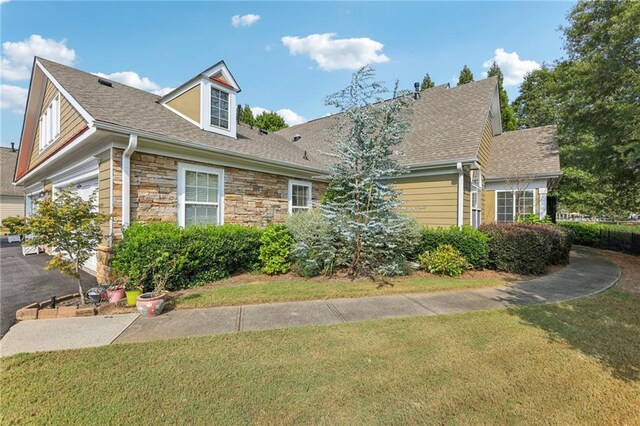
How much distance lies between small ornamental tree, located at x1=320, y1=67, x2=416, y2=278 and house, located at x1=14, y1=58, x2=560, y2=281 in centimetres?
104

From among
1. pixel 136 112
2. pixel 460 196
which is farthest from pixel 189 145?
pixel 460 196

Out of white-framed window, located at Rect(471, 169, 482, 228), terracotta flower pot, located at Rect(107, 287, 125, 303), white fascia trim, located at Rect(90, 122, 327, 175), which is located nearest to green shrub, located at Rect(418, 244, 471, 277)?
white-framed window, located at Rect(471, 169, 482, 228)

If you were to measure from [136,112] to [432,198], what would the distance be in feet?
30.9

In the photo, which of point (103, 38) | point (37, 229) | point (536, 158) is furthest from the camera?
point (536, 158)

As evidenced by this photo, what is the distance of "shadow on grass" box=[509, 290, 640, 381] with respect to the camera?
3313 mm

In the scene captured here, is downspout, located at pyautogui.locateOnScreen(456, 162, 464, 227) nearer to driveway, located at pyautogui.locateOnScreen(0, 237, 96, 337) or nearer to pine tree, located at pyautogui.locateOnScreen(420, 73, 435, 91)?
driveway, located at pyautogui.locateOnScreen(0, 237, 96, 337)

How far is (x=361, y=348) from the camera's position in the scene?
3406 mm

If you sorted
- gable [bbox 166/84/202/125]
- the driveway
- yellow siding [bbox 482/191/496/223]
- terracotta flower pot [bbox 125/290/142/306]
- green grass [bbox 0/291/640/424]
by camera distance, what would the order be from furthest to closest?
yellow siding [bbox 482/191/496/223], gable [bbox 166/84/202/125], terracotta flower pot [bbox 125/290/142/306], the driveway, green grass [bbox 0/291/640/424]

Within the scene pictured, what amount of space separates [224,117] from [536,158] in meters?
13.0

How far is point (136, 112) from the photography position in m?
7.29

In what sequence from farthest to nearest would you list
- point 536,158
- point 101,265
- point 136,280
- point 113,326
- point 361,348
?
1. point 536,158
2. point 101,265
3. point 136,280
4. point 113,326
5. point 361,348

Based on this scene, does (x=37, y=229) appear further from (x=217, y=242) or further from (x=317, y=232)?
(x=317, y=232)

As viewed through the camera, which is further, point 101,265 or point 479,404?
point 101,265

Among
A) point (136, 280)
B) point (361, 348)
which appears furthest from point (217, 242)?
point (361, 348)
